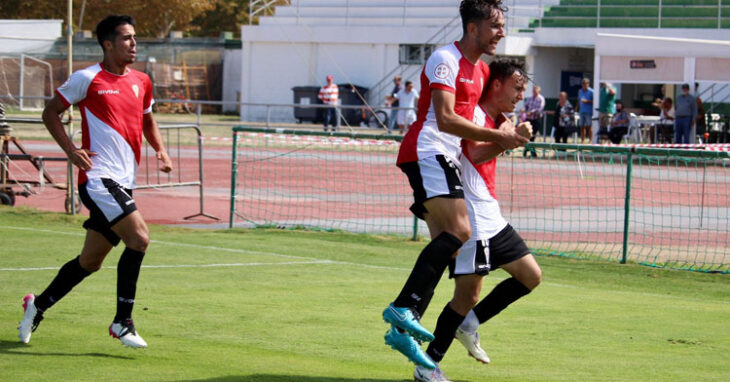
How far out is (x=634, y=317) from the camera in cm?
871

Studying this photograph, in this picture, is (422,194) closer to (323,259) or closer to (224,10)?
(323,259)

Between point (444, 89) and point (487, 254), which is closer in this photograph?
point (444, 89)

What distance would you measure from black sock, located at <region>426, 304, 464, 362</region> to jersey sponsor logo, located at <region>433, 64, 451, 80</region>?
1331mm

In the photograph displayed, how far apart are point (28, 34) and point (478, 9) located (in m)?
48.2

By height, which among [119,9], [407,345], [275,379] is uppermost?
[119,9]

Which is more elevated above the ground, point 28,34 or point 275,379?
point 28,34

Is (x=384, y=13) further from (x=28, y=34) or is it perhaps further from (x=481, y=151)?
(x=481, y=151)

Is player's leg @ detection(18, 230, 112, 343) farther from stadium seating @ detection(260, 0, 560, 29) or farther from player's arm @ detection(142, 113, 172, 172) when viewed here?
stadium seating @ detection(260, 0, 560, 29)

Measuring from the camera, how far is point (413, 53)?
142 feet

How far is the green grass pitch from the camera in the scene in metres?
6.41

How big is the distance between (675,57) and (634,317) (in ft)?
71.4

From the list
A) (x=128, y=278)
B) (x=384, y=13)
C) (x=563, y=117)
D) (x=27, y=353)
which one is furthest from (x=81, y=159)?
(x=384, y=13)

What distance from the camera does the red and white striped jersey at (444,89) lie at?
604cm

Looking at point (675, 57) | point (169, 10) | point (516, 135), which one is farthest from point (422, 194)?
point (169, 10)
